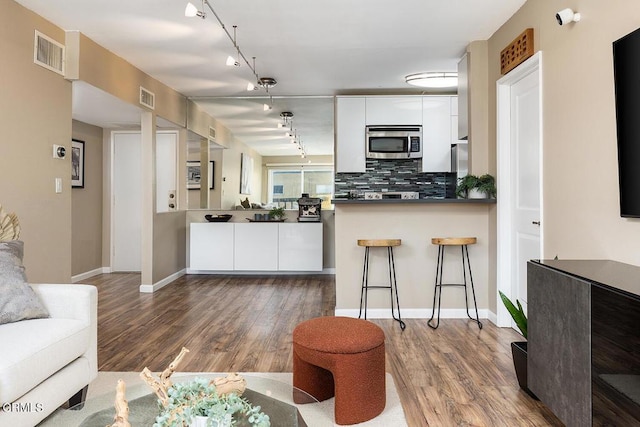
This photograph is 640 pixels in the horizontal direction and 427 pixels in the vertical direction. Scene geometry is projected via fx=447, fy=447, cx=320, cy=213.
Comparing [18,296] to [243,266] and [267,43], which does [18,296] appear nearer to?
[267,43]

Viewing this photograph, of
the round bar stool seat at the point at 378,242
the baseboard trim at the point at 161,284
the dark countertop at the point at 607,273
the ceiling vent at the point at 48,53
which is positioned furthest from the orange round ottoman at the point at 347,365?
the baseboard trim at the point at 161,284

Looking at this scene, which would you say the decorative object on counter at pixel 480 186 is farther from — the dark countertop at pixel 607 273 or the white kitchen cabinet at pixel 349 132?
the white kitchen cabinet at pixel 349 132

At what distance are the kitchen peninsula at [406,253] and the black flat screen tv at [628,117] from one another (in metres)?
2.02

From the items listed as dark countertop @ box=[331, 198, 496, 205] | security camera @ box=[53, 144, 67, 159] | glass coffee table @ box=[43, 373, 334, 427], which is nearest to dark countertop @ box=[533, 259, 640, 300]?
glass coffee table @ box=[43, 373, 334, 427]

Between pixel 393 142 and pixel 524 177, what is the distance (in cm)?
266

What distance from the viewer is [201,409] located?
3.94 ft

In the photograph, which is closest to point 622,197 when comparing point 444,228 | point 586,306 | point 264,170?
point 586,306

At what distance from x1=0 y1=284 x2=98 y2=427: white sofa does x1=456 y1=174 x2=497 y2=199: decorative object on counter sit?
10.1ft

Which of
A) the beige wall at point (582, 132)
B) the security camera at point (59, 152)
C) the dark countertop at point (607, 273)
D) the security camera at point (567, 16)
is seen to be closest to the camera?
Answer: the dark countertop at point (607, 273)

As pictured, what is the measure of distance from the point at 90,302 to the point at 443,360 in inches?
87.0

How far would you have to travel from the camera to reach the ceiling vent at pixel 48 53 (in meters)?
3.50

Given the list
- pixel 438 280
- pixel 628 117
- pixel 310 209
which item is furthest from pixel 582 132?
pixel 310 209

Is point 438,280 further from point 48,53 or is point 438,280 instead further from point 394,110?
point 48,53

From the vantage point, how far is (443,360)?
9.89 ft
